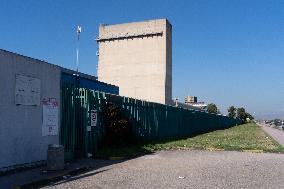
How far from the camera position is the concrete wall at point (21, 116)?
37.3ft

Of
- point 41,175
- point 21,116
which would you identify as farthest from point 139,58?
point 41,175

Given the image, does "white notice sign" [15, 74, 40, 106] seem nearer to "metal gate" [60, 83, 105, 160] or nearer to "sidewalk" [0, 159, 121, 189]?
"metal gate" [60, 83, 105, 160]

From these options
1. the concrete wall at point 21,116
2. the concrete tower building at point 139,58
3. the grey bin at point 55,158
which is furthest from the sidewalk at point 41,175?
the concrete tower building at point 139,58

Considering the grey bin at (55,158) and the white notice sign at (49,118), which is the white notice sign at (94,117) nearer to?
the white notice sign at (49,118)

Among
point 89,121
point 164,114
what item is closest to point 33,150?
point 89,121

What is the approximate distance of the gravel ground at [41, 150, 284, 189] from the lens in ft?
32.2

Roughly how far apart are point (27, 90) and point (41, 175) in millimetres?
2737

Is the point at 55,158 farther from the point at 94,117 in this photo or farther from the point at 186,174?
the point at 94,117

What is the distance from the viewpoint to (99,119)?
17531 millimetres

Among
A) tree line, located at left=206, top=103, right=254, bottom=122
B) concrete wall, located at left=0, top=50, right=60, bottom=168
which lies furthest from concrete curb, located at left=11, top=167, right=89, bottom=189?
tree line, located at left=206, top=103, right=254, bottom=122

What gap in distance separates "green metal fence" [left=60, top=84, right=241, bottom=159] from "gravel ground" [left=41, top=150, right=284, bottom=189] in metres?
2.06

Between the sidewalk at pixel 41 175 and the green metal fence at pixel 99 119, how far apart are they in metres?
1.43

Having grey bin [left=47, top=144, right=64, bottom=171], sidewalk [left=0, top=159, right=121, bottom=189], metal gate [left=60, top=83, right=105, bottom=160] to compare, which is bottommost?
sidewalk [left=0, top=159, right=121, bottom=189]

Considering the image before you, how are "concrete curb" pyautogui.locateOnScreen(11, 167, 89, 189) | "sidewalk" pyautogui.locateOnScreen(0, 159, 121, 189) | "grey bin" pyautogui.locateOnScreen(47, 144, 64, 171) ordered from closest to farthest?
"concrete curb" pyautogui.locateOnScreen(11, 167, 89, 189), "sidewalk" pyautogui.locateOnScreen(0, 159, 121, 189), "grey bin" pyautogui.locateOnScreen(47, 144, 64, 171)
